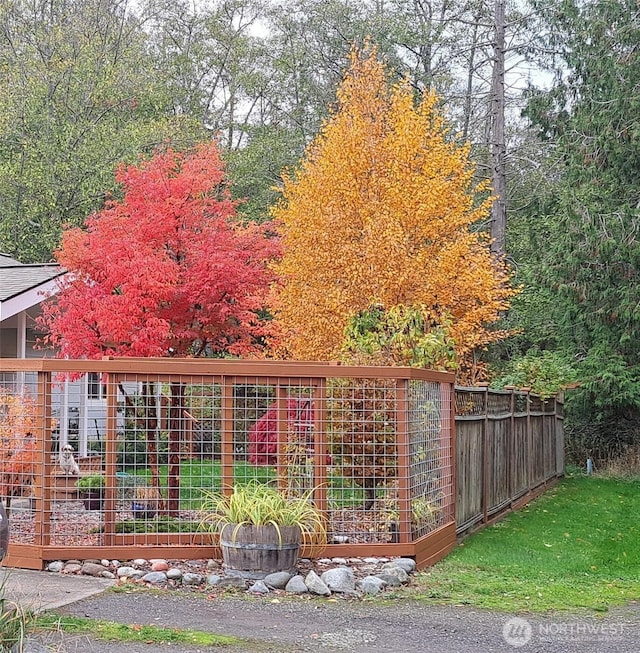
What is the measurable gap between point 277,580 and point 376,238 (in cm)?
846

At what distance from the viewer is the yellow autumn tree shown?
14602 mm

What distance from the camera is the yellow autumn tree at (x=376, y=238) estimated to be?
14602mm

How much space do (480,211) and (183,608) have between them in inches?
461

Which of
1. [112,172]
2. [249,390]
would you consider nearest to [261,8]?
[112,172]

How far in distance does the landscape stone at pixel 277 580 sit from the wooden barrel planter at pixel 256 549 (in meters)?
0.06

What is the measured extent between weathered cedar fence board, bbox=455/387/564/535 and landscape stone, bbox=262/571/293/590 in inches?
109

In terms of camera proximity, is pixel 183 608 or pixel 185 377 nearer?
pixel 183 608

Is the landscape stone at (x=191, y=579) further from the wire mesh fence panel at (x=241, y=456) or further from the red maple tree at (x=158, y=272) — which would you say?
the red maple tree at (x=158, y=272)

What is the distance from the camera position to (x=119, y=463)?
7.54 metres

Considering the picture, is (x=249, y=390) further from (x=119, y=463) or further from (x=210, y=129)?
(x=210, y=129)

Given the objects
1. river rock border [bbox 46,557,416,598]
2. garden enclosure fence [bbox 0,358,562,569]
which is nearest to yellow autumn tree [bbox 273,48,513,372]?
garden enclosure fence [bbox 0,358,562,569]

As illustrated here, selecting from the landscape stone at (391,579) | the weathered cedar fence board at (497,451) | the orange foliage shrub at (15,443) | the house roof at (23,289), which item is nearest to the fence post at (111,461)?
the orange foliage shrub at (15,443)

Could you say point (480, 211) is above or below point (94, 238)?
above

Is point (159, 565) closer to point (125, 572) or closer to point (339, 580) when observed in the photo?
point (125, 572)
